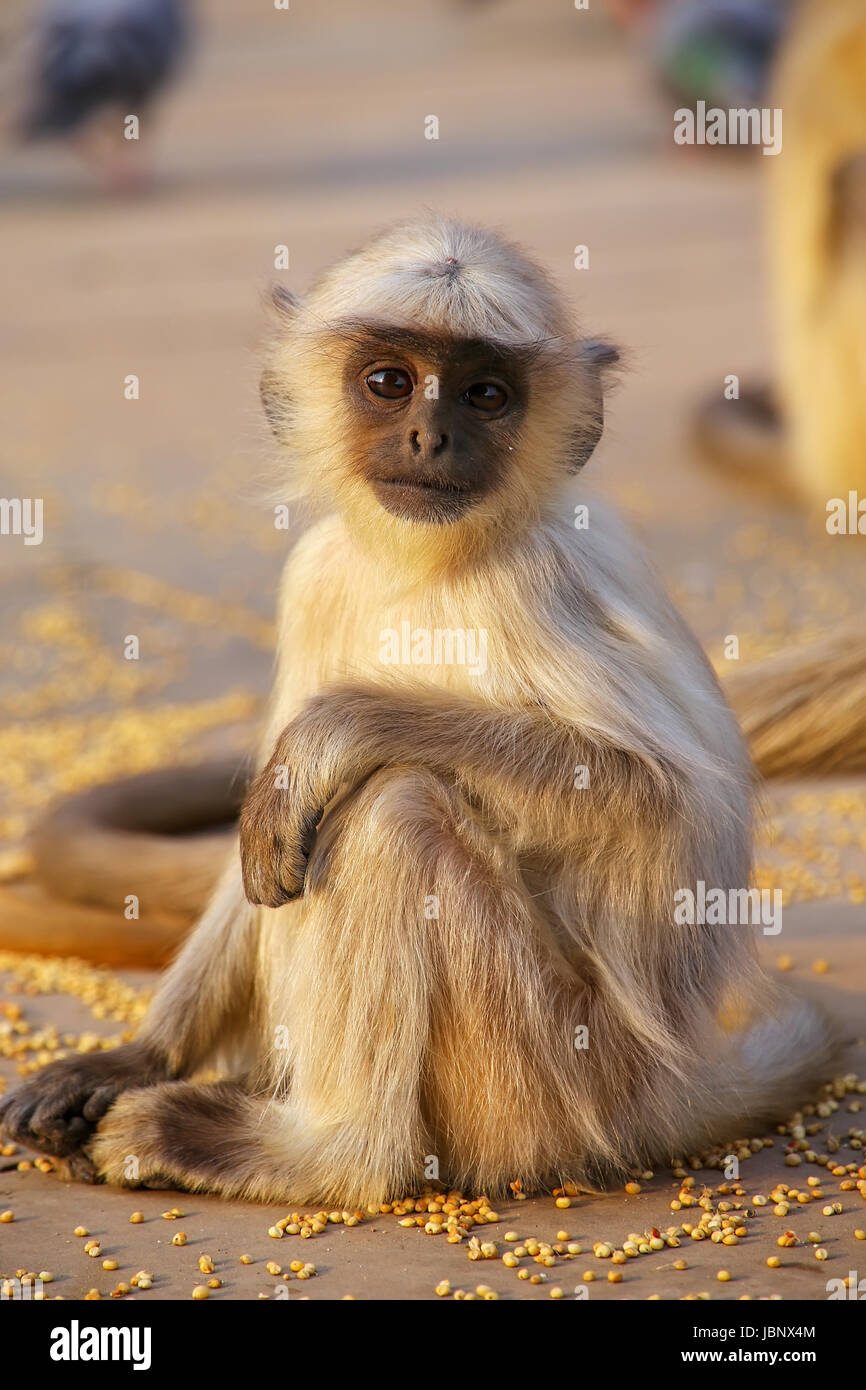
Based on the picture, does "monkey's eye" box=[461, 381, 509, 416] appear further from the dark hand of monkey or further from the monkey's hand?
the monkey's hand

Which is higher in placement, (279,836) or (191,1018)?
(279,836)

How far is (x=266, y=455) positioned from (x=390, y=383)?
52 cm

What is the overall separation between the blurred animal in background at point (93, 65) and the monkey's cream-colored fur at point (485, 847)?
13.6 metres

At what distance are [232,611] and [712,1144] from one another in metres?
4.62

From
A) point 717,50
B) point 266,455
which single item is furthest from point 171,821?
point 717,50

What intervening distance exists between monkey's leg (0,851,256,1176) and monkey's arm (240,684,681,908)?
0.43 meters

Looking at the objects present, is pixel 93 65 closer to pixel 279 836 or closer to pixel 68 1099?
pixel 68 1099

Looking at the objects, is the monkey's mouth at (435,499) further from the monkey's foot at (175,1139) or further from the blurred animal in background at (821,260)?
the blurred animal in background at (821,260)

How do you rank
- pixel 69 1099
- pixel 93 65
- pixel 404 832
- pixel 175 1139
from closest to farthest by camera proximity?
1. pixel 404 832
2. pixel 175 1139
3. pixel 69 1099
4. pixel 93 65

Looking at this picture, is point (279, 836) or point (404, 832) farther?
point (279, 836)

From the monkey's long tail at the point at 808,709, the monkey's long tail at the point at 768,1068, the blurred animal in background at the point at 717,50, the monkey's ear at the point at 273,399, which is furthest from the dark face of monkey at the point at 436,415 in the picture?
the blurred animal in background at the point at 717,50

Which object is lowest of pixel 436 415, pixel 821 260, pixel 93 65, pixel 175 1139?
pixel 175 1139

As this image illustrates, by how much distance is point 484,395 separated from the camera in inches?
135

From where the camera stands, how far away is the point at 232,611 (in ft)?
26.0
